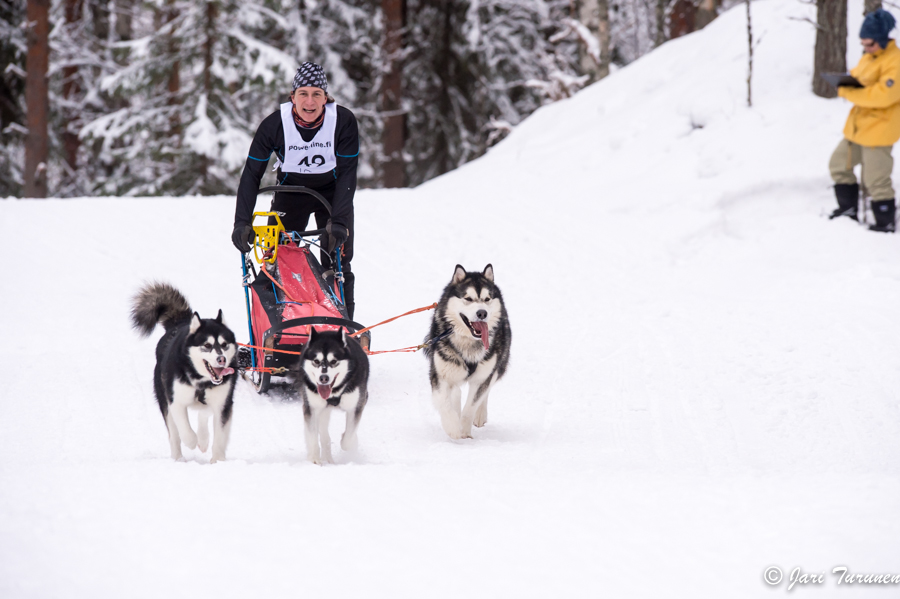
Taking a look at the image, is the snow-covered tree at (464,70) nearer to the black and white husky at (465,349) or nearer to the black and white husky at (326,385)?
the black and white husky at (465,349)

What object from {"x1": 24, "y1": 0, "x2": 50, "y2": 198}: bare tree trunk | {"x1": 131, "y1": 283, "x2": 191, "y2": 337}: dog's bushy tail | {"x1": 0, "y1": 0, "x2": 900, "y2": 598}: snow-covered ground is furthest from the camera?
{"x1": 24, "y1": 0, "x2": 50, "y2": 198}: bare tree trunk

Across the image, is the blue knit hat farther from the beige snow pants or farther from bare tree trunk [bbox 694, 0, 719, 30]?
bare tree trunk [bbox 694, 0, 719, 30]

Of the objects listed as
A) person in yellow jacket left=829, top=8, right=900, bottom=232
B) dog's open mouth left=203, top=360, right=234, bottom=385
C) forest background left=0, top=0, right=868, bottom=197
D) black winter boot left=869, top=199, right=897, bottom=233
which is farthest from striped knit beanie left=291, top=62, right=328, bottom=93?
forest background left=0, top=0, right=868, bottom=197

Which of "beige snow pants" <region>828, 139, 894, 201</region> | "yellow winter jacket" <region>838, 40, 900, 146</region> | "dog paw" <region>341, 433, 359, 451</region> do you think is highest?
"yellow winter jacket" <region>838, 40, 900, 146</region>

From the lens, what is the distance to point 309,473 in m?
3.04

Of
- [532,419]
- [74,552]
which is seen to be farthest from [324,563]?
[532,419]

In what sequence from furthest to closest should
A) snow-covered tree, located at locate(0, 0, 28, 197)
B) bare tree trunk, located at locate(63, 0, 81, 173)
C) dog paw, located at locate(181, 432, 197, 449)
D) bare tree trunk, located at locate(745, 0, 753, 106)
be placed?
bare tree trunk, located at locate(63, 0, 81, 173) → snow-covered tree, located at locate(0, 0, 28, 197) → bare tree trunk, located at locate(745, 0, 753, 106) → dog paw, located at locate(181, 432, 197, 449)

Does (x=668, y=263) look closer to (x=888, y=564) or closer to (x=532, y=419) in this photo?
(x=532, y=419)

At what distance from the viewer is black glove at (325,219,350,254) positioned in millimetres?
4676

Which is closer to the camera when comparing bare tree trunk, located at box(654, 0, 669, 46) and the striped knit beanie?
the striped knit beanie

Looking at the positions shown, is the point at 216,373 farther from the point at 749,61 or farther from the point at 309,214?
the point at 749,61

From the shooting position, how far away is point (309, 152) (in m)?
4.79

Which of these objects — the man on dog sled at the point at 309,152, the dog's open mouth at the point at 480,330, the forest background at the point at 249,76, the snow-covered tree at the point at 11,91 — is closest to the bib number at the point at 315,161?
the man on dog sled at the point at 309,152

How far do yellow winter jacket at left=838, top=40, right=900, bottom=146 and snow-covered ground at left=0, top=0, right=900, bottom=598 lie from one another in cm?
91
